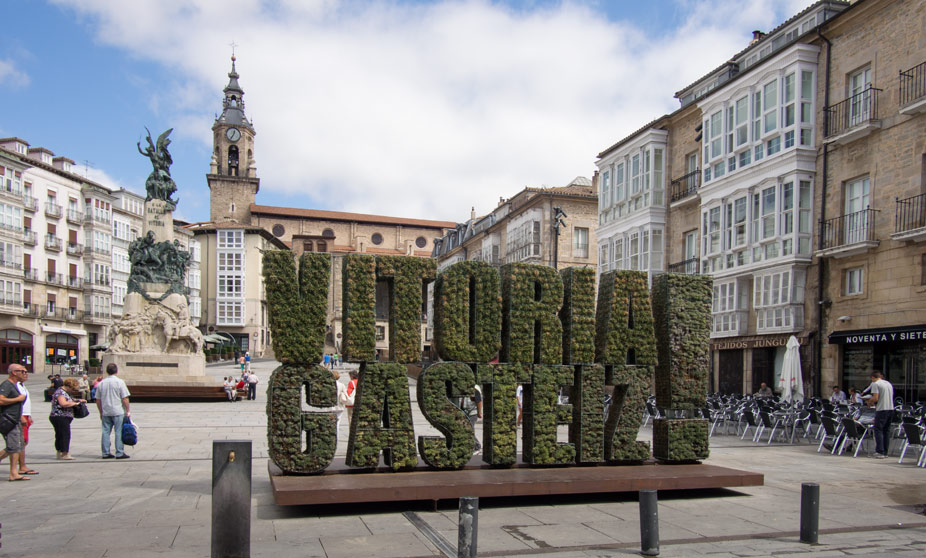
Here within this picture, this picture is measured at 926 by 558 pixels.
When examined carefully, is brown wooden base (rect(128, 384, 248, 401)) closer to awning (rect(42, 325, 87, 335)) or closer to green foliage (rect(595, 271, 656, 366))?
green foliage (rect(595, 271, 656, 366))

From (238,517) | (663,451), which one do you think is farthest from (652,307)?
(238,517)

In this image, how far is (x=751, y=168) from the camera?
28.0 m

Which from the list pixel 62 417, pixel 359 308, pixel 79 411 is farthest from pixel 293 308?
pixel 62 417

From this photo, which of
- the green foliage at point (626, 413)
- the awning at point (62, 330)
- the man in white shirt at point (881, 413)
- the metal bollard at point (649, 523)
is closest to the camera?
the metal bollard at point (649, 523)

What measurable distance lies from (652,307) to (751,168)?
17957 mm

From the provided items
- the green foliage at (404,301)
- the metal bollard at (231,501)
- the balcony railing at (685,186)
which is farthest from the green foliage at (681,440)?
the balcony railing at (685,186)

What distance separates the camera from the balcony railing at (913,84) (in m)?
21.3

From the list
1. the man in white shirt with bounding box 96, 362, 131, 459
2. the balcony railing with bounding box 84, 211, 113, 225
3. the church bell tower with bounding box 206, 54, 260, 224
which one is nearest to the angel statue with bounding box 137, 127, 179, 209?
the man in white shirt with bounding box 96, 362, 131, 459

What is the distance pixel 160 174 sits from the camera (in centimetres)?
3120

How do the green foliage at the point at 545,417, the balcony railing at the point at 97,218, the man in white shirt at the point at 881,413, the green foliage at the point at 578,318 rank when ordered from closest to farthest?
the green foliage at the point at 545,417, the green foliage at the point at 578,318, the man in white shirt at the point at 881,413, the balcony railing at the point at 97,218

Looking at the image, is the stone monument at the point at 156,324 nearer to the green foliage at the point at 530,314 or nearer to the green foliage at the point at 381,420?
the green foliage at the point at 381,420

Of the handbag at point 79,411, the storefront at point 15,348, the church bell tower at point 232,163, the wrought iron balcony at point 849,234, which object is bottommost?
the storefront at point 15,348

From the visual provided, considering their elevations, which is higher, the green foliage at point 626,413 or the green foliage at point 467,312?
the green foliage at point 467,312

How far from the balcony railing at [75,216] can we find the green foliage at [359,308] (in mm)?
58994
